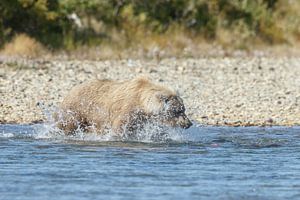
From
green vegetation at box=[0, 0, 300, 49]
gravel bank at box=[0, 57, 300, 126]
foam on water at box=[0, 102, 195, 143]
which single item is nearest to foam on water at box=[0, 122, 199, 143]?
foam on water at box=[0, 102, 195, 143]

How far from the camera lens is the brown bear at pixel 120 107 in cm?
1299

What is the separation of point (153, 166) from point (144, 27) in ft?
60.8

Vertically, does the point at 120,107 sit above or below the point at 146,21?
below

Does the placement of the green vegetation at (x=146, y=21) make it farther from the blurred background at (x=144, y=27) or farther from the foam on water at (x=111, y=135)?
the foam on water at (x=111, y=135)

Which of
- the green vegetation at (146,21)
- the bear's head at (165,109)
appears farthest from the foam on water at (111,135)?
the green vegetation at (146,21)

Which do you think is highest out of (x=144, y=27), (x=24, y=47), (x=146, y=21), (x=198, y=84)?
(x=146, y=21)

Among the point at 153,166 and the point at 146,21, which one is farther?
the point at 146,21

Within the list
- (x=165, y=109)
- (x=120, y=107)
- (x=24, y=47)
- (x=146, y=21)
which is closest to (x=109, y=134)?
(x=120, y=107)

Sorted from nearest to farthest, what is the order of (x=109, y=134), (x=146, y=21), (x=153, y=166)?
(x=153, y=166) < (x=109, y=134) < (x=146, y=21)

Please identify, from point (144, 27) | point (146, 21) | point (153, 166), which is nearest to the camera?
point (153, 166)

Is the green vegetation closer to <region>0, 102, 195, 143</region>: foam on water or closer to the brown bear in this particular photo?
<region>0, 102, 195, 143</region>: foam on water

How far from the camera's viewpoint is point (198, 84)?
68.1ft

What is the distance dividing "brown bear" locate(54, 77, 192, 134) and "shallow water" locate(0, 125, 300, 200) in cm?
24

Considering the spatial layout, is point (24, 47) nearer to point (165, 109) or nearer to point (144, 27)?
point (144, 27)
